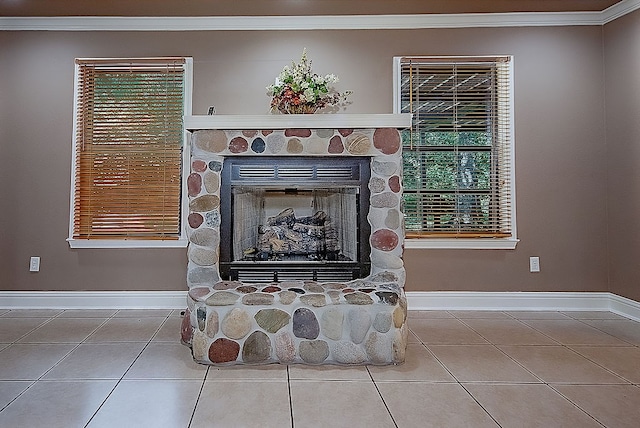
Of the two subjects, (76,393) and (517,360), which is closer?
(76,393)

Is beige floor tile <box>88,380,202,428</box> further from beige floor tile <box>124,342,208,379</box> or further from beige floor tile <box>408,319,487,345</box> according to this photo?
A: beige floor tile <box>408,319,487,345</box>

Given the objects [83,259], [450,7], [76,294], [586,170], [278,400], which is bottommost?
[278,400]

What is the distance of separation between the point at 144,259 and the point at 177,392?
1.71m

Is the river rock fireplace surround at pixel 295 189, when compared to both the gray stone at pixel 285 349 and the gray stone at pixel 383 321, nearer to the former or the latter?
the gray stone at pixel 383 321

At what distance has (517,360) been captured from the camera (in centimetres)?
221

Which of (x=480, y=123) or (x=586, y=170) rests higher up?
(x=480, y=123)

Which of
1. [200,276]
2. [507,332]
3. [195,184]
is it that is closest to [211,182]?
[195,184]

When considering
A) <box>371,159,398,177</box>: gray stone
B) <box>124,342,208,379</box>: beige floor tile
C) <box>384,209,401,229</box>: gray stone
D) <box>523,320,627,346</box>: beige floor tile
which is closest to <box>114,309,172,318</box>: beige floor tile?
<box>124,342,208,379</box>: beige floor tile

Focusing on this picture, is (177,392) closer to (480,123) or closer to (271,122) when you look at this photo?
(271,122)

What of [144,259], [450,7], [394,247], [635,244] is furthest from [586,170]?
[144,259]

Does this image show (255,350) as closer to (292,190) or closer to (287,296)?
(287,296)

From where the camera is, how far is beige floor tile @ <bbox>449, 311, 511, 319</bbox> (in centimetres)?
307

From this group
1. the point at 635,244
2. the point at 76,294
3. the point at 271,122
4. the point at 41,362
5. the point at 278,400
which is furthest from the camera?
the point at 76,294

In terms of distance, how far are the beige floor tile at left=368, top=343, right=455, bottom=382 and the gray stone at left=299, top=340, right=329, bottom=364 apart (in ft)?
0.86
